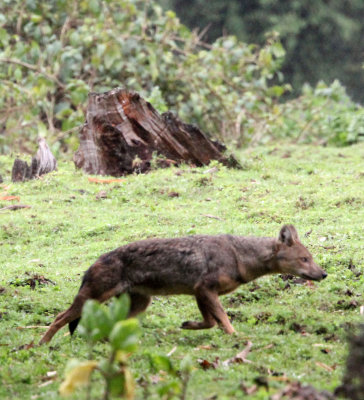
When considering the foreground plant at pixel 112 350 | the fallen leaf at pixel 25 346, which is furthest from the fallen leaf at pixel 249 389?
the fallen leaf at pixel 25 346

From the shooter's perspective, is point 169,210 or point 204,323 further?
point 169,210

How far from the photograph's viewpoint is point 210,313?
6711mm

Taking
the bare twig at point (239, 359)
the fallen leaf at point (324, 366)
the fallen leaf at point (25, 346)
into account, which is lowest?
the fallen leaf at point (25, 346)

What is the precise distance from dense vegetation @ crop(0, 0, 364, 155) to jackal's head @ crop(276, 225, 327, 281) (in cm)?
1176

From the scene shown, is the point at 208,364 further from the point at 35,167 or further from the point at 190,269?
the point at 35,167

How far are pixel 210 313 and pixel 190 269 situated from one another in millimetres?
439

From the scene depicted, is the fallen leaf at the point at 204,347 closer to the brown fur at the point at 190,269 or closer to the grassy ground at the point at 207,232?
the grassy ground at the point at 207,232

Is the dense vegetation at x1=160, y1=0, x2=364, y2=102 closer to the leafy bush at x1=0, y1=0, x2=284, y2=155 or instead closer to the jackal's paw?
the leafy bush at x1=0, y1=0, x2=284, y2=155

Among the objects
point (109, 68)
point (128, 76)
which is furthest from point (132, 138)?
point (128, 76)

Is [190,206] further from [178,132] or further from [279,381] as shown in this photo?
[279,381]

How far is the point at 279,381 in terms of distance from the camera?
500 centimetres

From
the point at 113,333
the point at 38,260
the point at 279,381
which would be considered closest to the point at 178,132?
the point at 38,260

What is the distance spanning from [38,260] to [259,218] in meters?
3.37

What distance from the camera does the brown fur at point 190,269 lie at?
6.55 metres
